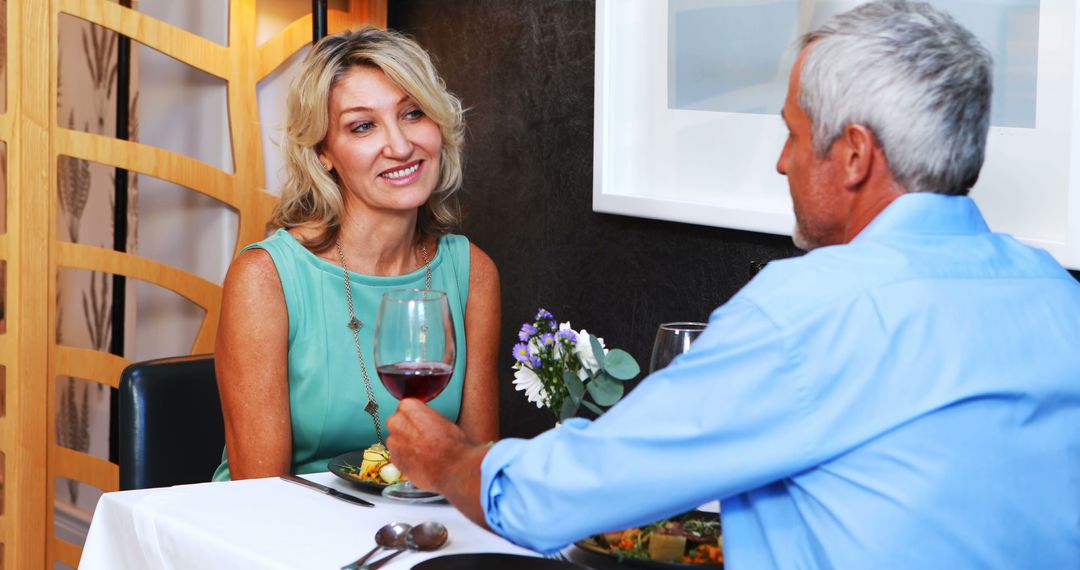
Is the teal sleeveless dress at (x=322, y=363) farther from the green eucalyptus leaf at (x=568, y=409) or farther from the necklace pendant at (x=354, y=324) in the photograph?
the green eucalyptus leaf at (x=568, y=409)

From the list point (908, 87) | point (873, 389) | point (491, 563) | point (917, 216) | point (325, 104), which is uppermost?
point (325, 104)

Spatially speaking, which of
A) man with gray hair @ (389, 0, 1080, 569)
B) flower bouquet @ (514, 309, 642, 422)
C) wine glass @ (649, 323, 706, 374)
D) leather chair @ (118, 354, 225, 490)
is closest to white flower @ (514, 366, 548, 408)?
flower bouquet @ (514, 309, 642, 422)

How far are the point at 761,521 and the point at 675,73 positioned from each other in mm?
1449

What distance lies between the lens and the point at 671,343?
137 cm

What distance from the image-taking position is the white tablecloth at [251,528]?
1315mm

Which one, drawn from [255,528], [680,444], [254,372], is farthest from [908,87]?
[254,372]

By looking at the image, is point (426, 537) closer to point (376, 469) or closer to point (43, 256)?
point (376, 469)

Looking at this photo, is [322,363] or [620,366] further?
[322,363]

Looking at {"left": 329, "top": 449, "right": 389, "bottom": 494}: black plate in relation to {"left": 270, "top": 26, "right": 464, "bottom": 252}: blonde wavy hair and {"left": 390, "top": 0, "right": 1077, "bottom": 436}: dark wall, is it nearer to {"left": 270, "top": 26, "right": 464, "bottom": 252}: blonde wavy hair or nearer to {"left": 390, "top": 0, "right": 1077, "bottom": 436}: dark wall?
{"left": 270, "top": 26, "right": 464, "bottom": 252}: blonde wavy hair

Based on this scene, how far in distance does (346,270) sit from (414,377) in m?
0.89

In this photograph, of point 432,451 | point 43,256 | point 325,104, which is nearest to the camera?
point 432,451

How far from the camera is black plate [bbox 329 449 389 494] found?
1.55 meters

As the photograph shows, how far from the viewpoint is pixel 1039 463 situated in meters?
1.00

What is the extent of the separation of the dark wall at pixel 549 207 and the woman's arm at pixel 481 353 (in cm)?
38
